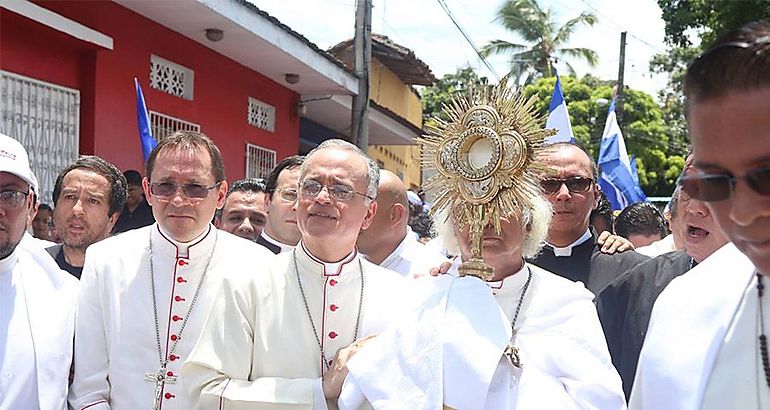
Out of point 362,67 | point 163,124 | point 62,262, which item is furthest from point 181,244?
point 362,67

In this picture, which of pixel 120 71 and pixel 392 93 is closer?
pixel 120 71

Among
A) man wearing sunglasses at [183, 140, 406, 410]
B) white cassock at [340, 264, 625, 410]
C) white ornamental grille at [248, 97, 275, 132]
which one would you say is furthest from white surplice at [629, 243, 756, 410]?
white ornamental grille at [248, 97, 275, 132]

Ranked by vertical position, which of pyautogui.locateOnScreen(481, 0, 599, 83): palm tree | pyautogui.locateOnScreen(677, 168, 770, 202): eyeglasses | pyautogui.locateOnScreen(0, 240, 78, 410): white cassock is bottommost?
pyautogui.locateOnScreen(0, 240, 78, 410): white cassock

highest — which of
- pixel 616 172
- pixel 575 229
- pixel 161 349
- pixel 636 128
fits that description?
pixel 636 128

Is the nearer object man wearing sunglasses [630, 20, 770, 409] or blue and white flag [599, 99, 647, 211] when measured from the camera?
man wearing sunglasses [630, 20, 770, 409]

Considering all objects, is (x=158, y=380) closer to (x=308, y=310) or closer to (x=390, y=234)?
(x=308, y=310)

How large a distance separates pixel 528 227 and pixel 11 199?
6.68ft

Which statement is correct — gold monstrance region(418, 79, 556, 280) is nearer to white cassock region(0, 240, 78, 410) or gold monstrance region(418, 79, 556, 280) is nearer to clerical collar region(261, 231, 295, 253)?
white cassock region(0, 240, 78, 410)

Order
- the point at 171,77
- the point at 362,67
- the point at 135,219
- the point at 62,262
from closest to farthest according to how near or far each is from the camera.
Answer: the point at 62,262
the point at 135,219
the point at 171,77
the point at 362,67

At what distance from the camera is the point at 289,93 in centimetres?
1359

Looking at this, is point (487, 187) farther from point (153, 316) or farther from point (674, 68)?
point (674, 68)

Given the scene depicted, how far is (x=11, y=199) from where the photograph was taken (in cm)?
323

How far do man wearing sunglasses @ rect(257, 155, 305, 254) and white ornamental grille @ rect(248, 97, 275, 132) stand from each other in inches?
290

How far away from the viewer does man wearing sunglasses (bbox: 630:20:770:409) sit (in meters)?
1.46
